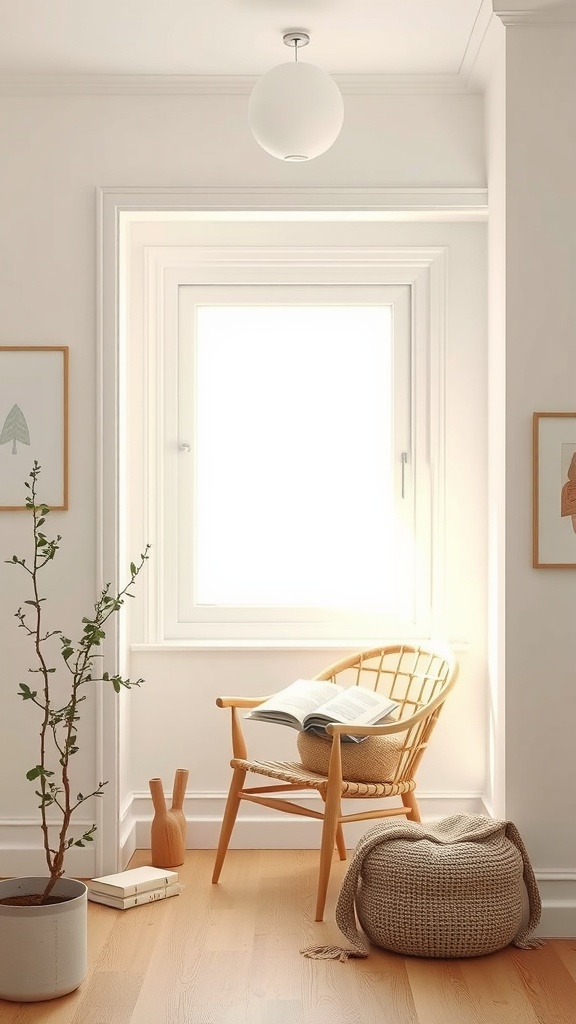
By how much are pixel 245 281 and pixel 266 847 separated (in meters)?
2.15

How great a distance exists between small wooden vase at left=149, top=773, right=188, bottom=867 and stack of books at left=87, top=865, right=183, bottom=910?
150 mm

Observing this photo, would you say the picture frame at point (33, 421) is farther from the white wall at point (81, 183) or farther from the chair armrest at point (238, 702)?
the chair armrest at point (238, 702)

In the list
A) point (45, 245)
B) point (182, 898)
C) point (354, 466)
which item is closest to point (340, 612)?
point (354, 466)

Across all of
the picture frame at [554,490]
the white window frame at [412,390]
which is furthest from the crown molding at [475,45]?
the picture frame at [554,490]

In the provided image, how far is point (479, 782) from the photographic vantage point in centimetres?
398

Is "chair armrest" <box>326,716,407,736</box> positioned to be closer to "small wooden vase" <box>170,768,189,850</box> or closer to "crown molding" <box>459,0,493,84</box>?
"small wooden vase" <box>170,768,189,850</box>

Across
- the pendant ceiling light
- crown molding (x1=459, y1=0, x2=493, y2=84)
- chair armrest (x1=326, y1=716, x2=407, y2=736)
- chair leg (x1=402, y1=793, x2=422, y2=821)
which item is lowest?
chair leg (x1=402, y1=793, x2=422, y2=821)

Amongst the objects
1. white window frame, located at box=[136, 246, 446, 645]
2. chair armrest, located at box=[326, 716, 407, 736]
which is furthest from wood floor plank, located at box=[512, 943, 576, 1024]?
white window frame, located at box=[136, 246, 446, 645]

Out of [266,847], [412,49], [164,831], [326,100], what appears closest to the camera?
[326,100]

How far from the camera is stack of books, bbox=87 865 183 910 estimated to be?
3.35m

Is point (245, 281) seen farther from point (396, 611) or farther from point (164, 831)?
point (164, 831)

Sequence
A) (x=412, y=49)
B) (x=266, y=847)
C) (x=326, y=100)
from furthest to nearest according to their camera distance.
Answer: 1. (x=266, y=847)
2. (x=412, y=49)
3. (x=326, y=100)

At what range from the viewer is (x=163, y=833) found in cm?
369

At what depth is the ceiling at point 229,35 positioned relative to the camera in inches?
123
